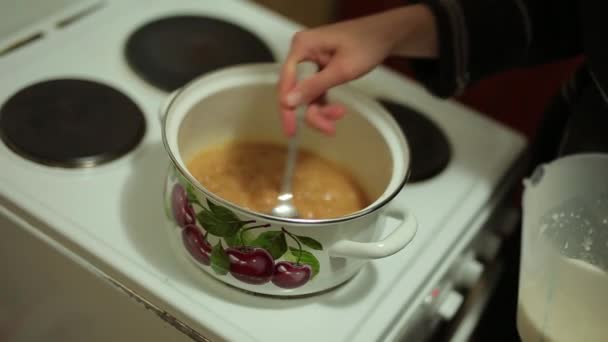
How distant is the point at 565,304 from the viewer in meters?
0.58

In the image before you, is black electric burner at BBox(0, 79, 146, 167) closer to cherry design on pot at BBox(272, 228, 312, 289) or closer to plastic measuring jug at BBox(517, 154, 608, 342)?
cherry design on pot at BBox(272, 228, 312, 289)

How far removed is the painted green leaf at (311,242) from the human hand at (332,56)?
0.11 m

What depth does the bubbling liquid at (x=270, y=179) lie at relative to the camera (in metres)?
0.64

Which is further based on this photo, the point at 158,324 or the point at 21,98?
the point at 21,98

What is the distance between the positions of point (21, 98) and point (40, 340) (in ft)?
0.87

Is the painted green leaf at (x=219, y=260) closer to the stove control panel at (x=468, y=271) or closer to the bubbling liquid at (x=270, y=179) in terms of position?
the bubbling liquid at (x=270, y=179)

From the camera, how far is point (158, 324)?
584 mm

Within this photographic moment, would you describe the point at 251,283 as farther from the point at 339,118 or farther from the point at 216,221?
the point at 339,118

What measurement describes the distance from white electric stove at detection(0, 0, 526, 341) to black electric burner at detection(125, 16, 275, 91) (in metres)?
0.02

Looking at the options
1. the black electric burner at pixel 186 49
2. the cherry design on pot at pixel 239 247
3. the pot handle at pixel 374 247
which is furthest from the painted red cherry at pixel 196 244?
the black electric burner at pixel 186 49

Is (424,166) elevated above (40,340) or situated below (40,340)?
above

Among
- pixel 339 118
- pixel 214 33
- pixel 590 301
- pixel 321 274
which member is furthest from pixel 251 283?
pixel 214 33

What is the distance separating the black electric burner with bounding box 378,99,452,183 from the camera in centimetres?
75

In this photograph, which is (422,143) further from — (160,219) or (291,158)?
(160,219)
